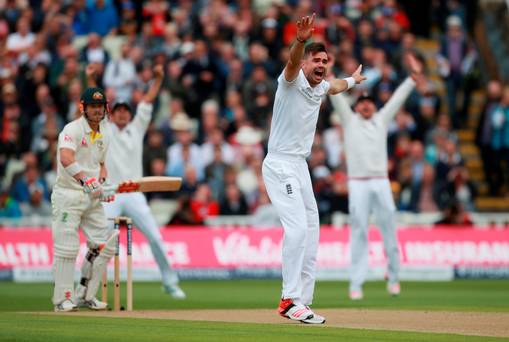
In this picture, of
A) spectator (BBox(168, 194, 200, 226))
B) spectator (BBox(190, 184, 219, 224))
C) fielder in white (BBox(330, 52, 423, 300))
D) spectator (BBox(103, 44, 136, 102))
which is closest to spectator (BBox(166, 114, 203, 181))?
spectator (BBox(190, 184, 219, 224))

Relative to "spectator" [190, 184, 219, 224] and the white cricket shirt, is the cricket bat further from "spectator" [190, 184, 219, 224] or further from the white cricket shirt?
"spectator" [190, 184, 219, 224]

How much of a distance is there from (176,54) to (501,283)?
9178 millimetres

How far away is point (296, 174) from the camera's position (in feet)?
44.0

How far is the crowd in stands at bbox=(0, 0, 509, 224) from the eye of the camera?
25516 millimetres

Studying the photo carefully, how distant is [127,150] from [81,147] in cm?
306

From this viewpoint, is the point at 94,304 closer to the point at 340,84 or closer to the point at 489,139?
the point at 340,84

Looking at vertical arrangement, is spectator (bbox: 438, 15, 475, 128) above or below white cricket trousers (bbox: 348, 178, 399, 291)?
above

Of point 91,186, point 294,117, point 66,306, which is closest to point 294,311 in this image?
point 294,117

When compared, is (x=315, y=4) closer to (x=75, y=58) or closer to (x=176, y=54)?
(x=176, y=54)

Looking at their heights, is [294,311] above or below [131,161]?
below

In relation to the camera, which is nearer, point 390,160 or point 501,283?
point 501,283

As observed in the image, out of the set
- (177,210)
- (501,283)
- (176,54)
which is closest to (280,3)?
(176,54)

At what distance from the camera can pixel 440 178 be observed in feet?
85.8

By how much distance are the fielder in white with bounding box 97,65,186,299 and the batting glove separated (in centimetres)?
327
